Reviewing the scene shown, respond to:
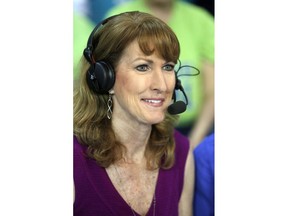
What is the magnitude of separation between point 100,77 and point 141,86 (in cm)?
12

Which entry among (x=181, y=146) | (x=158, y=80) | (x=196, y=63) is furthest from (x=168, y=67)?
(x=181, y=146)

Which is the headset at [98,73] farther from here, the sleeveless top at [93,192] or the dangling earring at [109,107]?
the sleeveless top at [93,192]

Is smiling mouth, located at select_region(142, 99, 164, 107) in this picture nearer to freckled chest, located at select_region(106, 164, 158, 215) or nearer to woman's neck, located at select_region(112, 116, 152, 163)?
woman's neck, located at select_region(112, 116, 152, 163)

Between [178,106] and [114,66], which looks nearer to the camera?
[114,66]

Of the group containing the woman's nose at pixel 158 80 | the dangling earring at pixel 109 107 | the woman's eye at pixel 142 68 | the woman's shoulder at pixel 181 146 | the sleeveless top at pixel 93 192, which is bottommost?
the sleeveless top at pixel 93 192

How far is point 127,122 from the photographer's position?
1716 mm

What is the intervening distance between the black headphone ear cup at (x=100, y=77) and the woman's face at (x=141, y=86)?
0.03m

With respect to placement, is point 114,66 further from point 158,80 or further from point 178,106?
point 178,106

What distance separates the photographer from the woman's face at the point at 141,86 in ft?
5.44

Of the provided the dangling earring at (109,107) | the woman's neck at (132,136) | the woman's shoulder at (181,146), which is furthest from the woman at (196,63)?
the dangling earring at (109,107)

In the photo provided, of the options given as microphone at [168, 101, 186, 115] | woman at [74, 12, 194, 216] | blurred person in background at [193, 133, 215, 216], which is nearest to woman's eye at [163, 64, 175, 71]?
woman at [74, 12, 194, 216]

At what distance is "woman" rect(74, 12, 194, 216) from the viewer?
165cm
